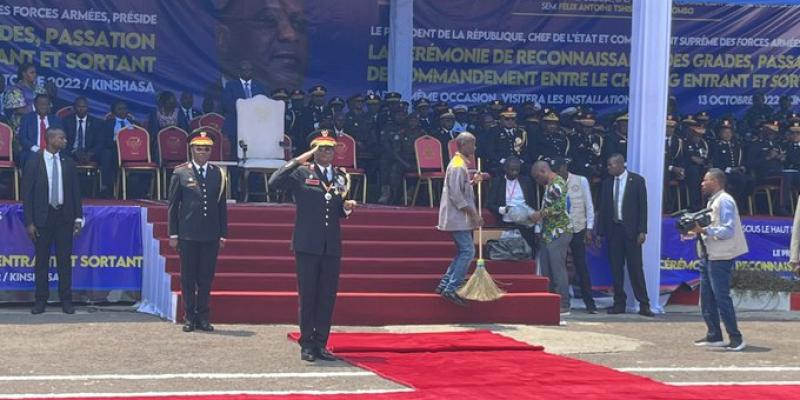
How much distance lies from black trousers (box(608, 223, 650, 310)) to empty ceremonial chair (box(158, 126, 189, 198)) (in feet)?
19.0

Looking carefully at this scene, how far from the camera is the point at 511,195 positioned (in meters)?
15.9

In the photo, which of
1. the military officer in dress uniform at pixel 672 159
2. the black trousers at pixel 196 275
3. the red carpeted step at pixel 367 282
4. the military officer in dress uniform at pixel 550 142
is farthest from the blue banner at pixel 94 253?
the military officer in dress uniform at pixel 672 159

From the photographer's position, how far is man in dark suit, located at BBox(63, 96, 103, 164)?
17.2 meters

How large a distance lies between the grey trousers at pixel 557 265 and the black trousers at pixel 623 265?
767 mm

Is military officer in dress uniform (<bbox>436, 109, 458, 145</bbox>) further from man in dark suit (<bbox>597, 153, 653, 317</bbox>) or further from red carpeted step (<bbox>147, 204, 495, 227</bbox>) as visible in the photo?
man in dark suit (<bbox>597, 153, 653, 317</bbox>)

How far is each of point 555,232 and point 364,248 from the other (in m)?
2.23

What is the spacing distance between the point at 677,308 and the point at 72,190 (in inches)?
304

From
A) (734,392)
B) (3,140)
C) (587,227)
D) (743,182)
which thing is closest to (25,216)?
(3,140)

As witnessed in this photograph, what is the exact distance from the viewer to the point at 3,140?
16203mm

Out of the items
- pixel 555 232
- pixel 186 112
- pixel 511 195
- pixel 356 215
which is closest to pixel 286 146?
pixel 186 112

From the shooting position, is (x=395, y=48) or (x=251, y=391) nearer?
(x=251, y=391)

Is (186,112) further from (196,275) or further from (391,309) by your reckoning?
(196,275)

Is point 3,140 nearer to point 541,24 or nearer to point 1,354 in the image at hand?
point 1,354

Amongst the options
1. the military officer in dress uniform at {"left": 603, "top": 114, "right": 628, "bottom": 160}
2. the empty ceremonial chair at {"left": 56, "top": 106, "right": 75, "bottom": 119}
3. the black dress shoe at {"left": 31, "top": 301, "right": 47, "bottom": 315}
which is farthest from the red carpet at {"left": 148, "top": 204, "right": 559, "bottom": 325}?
the military officer in dress uniform at {"left": 603, "top": 114, "right": 628, "bottom": 160}
